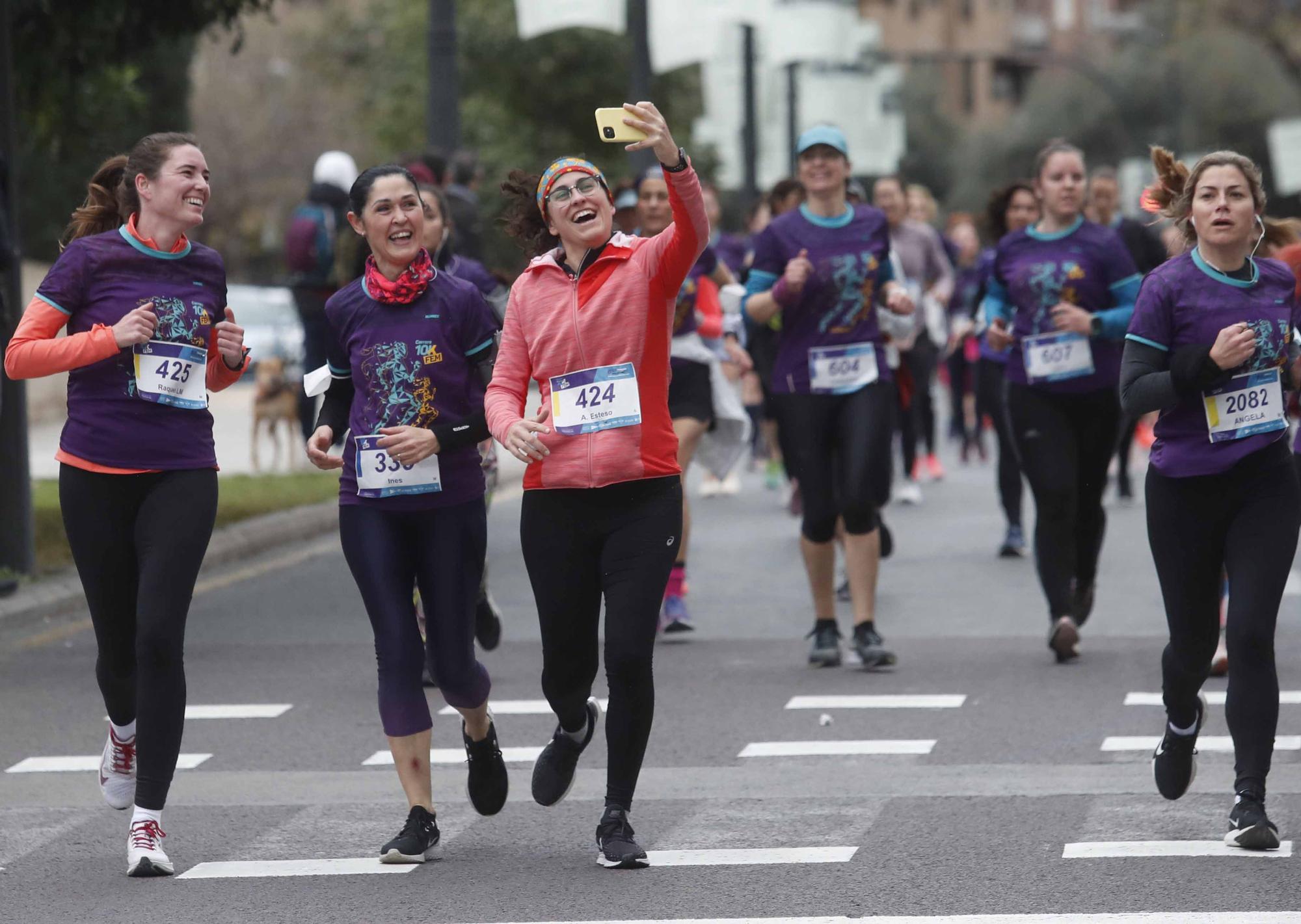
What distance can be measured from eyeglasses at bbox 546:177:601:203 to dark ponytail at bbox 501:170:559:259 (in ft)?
0.83

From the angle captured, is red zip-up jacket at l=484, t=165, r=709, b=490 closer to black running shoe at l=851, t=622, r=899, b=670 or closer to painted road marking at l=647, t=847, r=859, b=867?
painted road marking at l=647, t=847, r=859, b=867

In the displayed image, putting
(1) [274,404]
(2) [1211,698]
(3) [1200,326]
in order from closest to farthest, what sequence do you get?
(3) [1200,326] < (2) [1211,698] < (1) [274,404]

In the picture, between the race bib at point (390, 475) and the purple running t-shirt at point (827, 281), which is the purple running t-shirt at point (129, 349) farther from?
the purple running t-shirt at point (827, 281)

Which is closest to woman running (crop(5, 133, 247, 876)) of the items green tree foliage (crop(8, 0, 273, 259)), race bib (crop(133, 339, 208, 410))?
race bib (crop(133, 339, 208, 410))

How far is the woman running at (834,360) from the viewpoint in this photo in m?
9.19

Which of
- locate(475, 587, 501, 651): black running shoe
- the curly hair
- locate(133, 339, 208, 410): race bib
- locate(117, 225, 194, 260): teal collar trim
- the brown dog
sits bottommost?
the brown dog

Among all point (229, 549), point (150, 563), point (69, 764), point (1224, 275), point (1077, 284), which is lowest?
point (229, 549)

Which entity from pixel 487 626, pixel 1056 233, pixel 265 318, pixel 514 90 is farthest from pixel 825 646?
pixel 514 90

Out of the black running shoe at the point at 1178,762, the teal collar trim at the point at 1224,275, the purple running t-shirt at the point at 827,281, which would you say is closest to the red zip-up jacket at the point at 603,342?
the teal collar trim at the point at 1224,275

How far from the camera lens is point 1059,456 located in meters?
9.40

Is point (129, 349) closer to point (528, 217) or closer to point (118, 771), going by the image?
point (528, 217)

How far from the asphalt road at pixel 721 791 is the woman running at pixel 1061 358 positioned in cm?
50

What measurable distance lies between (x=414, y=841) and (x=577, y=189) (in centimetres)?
170

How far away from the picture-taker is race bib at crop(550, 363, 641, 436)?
596 cm
